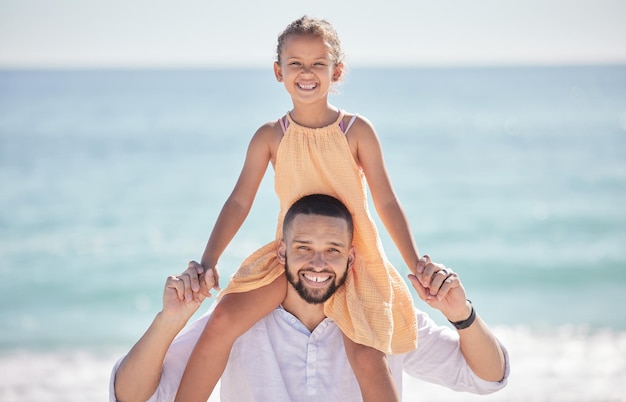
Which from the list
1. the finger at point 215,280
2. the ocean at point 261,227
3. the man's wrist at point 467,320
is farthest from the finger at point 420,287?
the ocean at point 261,227

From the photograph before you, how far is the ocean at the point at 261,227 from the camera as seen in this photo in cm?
999

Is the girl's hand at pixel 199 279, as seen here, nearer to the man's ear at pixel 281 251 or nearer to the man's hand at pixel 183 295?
the man's hand at pixel 183 295

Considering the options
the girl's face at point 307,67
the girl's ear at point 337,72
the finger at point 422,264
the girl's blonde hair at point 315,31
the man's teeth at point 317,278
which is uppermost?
the girl's blonde hair at point 315,31

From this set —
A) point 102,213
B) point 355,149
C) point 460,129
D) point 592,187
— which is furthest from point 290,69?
point 460,129

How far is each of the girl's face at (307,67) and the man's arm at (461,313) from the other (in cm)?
88

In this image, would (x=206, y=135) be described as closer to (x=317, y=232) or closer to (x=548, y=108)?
(x=548, y=108)

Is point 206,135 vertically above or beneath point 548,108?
beneath

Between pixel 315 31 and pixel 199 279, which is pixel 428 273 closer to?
pixel 199 279

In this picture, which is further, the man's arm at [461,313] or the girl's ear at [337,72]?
the girl's ear at [337,72]

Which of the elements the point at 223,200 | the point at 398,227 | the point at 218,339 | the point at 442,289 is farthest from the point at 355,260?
the point at 223,200

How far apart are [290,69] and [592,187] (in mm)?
16565

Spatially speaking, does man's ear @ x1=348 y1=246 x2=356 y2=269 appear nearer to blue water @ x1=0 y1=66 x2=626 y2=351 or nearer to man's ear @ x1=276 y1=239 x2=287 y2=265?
man's ear @ x1=276 y1=239 x2=287 y2=265

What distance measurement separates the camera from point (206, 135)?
28859mm

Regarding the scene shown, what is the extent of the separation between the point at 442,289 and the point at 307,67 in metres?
1.14
